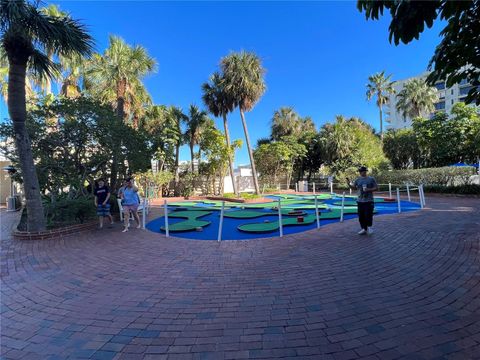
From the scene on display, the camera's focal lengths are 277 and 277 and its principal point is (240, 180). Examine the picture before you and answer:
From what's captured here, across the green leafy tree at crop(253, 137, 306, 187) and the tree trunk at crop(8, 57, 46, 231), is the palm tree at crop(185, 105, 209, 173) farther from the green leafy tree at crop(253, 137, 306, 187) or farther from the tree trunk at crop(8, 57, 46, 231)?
the tree trunk at crop(8, 57, 46, 231)

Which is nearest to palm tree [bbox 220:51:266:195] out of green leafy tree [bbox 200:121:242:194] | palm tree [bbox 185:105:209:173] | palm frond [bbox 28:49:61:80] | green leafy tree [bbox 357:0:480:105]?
green leafy tree [bbox 200:121:242:194]

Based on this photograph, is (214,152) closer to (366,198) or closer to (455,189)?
(455,189)

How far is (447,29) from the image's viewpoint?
290 centimetres

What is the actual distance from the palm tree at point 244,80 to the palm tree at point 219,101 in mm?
719

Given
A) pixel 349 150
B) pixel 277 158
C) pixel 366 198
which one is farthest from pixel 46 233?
pixel 349 150

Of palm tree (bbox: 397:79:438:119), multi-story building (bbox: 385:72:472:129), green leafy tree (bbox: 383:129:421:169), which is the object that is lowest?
green leafy tree (bbox: 383:129:421:169)

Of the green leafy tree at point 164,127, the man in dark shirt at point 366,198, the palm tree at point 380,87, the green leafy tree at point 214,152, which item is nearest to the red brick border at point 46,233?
the man in dark shirt at point 366,198

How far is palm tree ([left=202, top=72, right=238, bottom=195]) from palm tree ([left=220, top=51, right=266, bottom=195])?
719 mm

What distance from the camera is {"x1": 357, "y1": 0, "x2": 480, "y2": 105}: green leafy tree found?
2396 millimetres

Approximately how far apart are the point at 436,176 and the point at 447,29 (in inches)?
773

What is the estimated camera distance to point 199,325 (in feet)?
10.1

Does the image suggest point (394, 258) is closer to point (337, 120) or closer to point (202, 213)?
point (202, 213)

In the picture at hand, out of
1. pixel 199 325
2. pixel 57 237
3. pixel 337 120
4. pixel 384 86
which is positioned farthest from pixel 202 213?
pixel 384 86

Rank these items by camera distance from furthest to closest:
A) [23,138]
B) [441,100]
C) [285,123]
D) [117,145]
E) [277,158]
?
[441,100], [285,123], [277,158], [117,145], [23,138]
